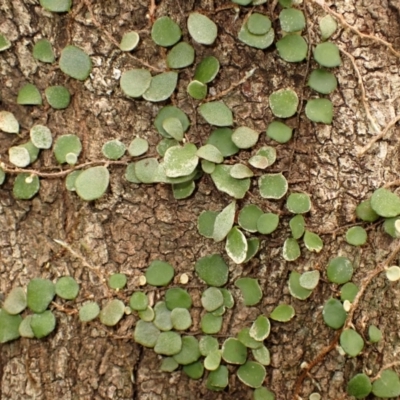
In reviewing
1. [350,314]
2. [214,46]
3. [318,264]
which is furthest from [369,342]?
[214,46]

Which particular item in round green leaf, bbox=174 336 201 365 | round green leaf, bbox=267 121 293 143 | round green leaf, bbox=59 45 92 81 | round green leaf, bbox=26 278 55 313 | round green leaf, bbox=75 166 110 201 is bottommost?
round green leaf, bbox=26 278 55 313

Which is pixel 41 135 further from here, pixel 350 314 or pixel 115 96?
pixel 350 314

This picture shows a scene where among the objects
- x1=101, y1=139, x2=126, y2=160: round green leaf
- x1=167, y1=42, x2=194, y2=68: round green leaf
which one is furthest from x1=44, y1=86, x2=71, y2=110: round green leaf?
x1=167, y1=42, x2=194, y2=68: round green leaf

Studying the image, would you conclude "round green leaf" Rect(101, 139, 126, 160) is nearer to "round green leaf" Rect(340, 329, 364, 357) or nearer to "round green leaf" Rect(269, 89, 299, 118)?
"round green leaf" Rect(269, 89, 299, 118)

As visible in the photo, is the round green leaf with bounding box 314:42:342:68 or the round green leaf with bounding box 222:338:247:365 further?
the round green leaf with bounding box 222:338:247:365

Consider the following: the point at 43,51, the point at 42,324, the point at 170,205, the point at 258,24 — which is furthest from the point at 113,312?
the point at 258,24

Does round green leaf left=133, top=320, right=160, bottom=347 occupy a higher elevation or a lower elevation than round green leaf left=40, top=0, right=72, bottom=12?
lower
